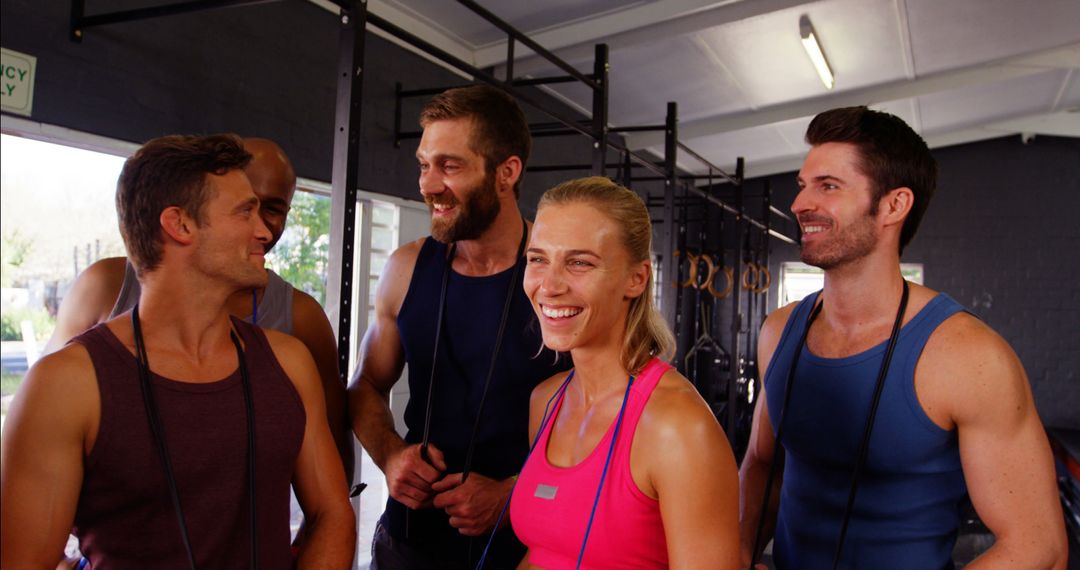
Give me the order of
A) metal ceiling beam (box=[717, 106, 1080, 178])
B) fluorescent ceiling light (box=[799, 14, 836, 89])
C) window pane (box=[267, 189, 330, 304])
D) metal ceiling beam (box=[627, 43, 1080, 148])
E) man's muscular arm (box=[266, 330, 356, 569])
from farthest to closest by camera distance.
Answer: metal ceiling beam (box=[717, 106, 1080, 178])
metal ceiling beam (box=[627, 43, 1080, 148])
fluorescent ceiling light (box=[799, 14, 836, 89])
window pane (box=[267, 189, 330, 304])
man's muscular arm (box=[266, 330, 356, 569])

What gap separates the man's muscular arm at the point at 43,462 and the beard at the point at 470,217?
84 centimetres

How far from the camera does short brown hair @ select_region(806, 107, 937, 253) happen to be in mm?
1705

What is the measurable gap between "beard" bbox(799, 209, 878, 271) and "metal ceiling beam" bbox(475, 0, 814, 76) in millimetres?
4050

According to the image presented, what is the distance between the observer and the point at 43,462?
120cm

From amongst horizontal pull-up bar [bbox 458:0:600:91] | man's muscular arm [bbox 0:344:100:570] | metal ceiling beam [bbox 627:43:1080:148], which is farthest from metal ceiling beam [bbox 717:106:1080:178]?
man's muscular arm [bbox 0:344:100:570]

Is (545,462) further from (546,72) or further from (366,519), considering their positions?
(546,72)

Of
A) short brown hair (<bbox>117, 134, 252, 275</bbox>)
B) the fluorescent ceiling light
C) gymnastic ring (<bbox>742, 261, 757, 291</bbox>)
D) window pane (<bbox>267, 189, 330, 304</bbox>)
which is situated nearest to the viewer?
short brown hair (<bbox>117, 134, 252, 275</bbox>)

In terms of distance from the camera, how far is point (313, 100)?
4.24m

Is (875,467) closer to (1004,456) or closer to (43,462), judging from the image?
(1004,456)

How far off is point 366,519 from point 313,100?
2726 millimetres

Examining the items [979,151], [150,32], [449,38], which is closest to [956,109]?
[979,151]

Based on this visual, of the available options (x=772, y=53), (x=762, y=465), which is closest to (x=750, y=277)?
(x=772, y=53)

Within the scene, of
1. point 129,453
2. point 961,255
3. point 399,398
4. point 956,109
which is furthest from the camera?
point 961,255

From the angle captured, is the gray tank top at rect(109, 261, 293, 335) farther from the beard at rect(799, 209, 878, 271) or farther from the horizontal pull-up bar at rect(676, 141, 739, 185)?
the horizontal pull-up bar at rect(676, 141, 739, 185)
